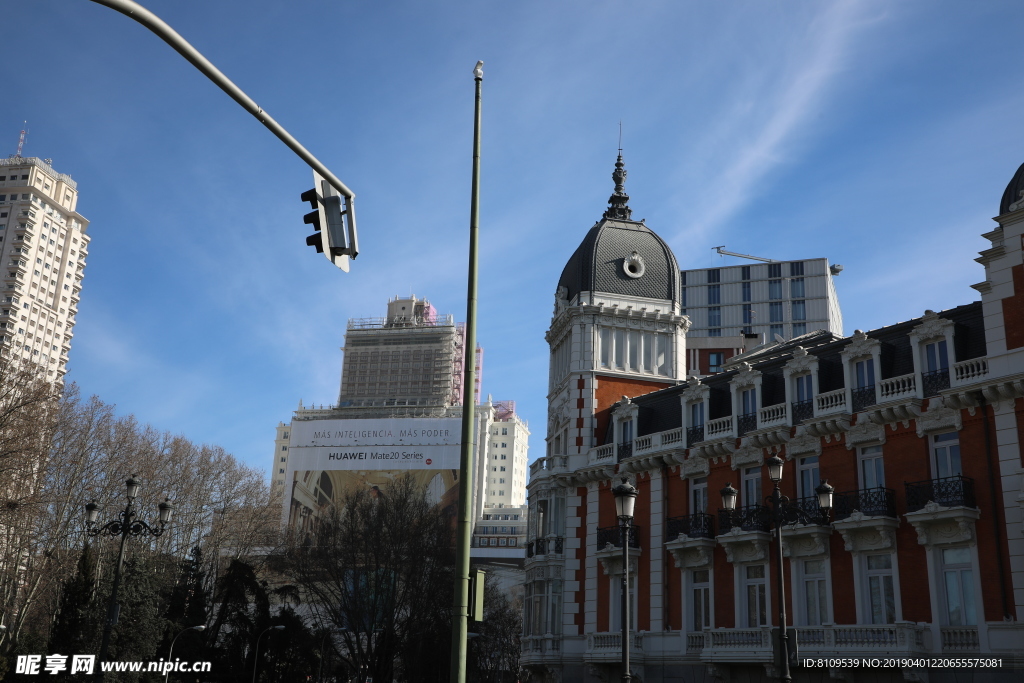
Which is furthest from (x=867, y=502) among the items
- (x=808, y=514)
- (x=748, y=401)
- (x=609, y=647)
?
(x=609, y=647)

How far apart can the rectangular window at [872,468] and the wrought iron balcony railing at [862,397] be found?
1.33 m

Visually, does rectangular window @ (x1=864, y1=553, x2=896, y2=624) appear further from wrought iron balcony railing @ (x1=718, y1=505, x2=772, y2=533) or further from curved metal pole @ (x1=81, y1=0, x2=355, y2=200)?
curved metal pole @ (x1=81, y1=0, x2=355, y2=200)

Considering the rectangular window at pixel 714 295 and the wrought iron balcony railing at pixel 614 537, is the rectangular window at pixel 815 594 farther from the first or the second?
the rectangular window at pixel 714 295

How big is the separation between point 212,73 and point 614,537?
105 feet

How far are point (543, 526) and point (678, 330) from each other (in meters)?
11.6

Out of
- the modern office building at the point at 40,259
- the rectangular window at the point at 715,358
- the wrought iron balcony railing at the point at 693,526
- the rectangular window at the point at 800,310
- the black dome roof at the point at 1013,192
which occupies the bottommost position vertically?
the wrought iron balcony railing at the point at 693,526

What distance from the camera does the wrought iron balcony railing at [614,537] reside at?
37.5 m

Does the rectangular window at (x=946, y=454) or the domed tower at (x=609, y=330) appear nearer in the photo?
the rectangular window at (x=946, y=454)

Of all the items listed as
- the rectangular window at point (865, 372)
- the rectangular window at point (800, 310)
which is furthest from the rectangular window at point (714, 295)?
the rectangular window at point (865, 372)

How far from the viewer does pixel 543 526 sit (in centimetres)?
4347

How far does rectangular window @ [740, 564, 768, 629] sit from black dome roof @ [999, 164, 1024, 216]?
14.4m

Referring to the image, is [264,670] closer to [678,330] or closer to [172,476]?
[172,476]

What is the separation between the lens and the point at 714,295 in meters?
107

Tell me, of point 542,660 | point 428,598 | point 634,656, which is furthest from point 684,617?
point 428,598
